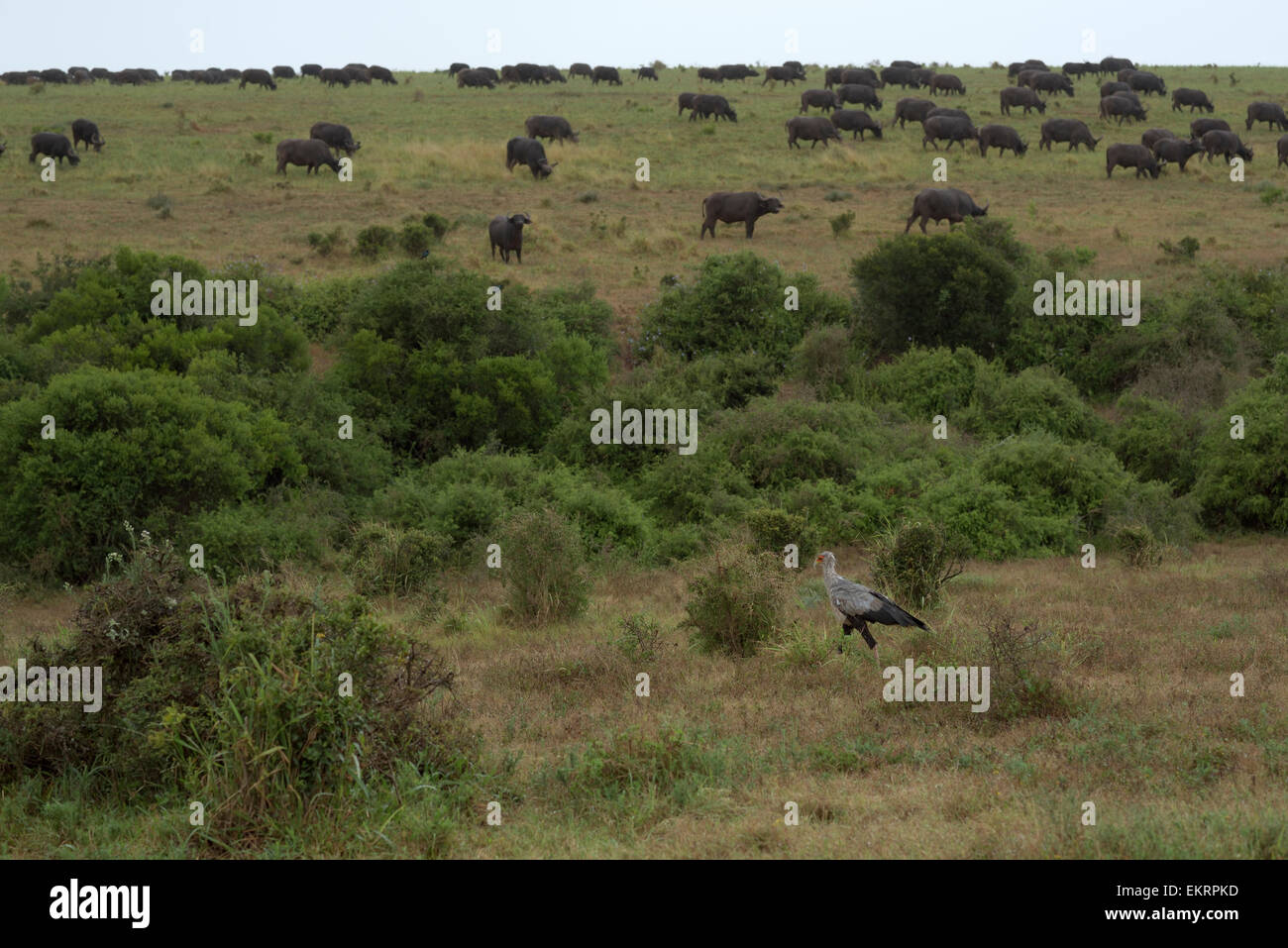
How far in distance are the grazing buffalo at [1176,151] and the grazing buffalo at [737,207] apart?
565 inches

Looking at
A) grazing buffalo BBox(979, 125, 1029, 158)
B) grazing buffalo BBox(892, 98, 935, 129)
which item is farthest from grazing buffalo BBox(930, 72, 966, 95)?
grazing buffalo BBox(979, 125, 1029, 158)

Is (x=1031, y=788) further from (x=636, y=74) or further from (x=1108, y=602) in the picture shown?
(x=636, y=74)

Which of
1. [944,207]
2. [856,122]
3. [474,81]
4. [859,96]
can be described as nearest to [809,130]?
[856,122]

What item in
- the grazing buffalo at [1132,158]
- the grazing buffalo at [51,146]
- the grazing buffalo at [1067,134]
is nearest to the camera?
the grazing buffalo at [51,146]

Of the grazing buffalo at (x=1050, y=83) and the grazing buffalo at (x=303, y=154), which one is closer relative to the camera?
the grazing buffalo at (x=303, y=154)

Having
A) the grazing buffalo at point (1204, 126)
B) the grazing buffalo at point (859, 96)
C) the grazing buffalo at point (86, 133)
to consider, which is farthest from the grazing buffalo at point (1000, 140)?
the grazing buffalo at point (86, 133)

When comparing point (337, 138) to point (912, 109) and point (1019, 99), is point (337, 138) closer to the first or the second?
point (912, 109)

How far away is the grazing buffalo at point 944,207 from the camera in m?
26.6

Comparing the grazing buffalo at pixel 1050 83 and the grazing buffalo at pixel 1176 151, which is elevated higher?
the grazing buffalo at pixel 1050 83

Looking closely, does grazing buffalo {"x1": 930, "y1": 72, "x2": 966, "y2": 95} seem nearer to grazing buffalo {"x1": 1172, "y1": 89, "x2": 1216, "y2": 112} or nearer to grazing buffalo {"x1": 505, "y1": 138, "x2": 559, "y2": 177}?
grazing buffalo {"x1": 1172, "y1": 89, "x2": 1216, "y2": 112}

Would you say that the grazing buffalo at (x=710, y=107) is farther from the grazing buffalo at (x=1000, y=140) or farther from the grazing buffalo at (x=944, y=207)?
the grazing buffalo at (x=944, y=207)

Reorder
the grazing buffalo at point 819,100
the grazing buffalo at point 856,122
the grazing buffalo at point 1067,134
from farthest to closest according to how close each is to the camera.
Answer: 1. the grazing buffalo at point 819,100
2. the grazing buffalo at point 856,122
3. the grazing buffalo at point 1067,134

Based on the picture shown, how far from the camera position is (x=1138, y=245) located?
2625 cm
